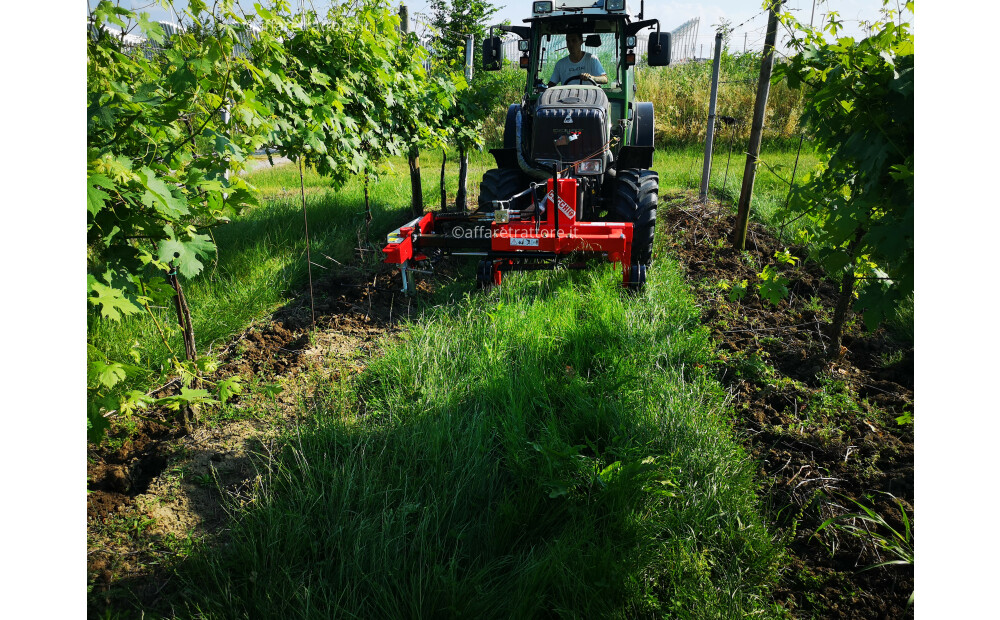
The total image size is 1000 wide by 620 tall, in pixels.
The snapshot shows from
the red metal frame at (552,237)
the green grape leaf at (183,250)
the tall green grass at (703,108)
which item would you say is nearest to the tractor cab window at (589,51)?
the red metal frame at (552,237)

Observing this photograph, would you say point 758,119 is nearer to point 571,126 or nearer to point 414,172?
point 571,126

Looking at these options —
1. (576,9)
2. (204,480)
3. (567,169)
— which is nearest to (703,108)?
(576,9)

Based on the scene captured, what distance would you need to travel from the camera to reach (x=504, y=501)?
7.32ft

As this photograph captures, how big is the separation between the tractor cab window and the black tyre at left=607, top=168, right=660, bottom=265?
3.66ft

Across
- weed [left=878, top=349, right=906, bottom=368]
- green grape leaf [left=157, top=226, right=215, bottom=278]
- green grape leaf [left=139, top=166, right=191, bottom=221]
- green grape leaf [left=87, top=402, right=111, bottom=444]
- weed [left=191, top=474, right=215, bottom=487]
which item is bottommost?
weed [left=191, top=474, right=215, bottom=487]

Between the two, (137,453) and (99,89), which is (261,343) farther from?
(99,89)

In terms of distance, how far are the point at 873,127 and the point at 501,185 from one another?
351 centimetres

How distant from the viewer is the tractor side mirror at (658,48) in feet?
15.9

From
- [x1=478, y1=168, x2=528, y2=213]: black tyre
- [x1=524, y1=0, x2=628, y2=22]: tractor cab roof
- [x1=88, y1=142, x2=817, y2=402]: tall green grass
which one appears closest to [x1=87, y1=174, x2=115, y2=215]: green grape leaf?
[x1=88, y1=142, x2=817, y2=402]: tall green grass

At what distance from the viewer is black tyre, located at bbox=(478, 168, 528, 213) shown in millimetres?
5254

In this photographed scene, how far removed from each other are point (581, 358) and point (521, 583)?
1.61m

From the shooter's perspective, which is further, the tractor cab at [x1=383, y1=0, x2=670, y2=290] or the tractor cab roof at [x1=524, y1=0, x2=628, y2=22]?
the tractor cab roof at [x1=524, y1=0, x2=628, y2=22]

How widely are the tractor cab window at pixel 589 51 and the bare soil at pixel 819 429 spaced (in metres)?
2.50

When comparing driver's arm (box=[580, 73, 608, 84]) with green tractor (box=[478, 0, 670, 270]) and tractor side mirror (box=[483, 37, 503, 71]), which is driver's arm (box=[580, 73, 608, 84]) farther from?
tractor side mirror (box=[483, 37, 503, 71])
